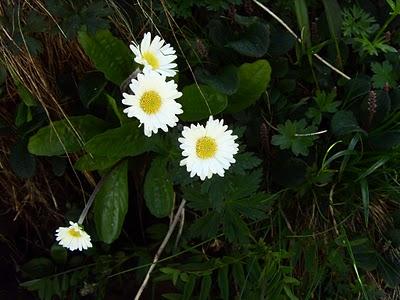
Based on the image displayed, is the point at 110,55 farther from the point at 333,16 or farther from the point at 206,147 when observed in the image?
the point at 333,16

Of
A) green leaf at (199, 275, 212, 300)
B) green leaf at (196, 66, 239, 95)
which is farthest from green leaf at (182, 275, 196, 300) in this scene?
green leaf at (196, 66, 239, 95)

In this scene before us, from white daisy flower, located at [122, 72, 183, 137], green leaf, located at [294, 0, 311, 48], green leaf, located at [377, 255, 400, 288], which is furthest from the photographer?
green leaf, located at [377, 255, 400, 288]

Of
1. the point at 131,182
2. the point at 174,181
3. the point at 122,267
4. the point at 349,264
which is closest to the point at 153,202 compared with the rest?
the point at 174,181

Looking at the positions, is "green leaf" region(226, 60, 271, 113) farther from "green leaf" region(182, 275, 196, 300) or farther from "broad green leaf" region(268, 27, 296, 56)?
"green leaf" region(182, 275, 196, 300)

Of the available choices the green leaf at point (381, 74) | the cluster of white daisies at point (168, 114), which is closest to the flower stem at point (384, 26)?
the green leaf at point (381, 74)

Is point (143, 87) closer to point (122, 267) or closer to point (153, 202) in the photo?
point (153, 202)
